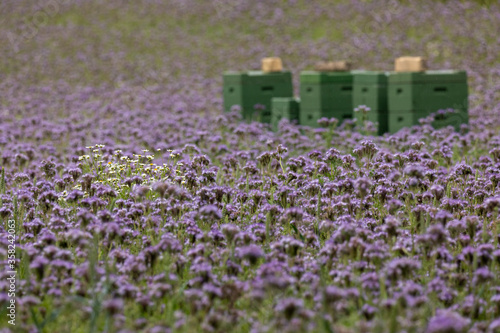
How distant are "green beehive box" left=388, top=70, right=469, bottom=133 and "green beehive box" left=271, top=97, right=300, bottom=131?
210cm

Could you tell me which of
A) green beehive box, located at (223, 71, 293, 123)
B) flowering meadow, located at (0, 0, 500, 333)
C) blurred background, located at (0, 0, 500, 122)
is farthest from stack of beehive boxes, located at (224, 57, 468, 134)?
blurred background, located at (0, 0, 500, 122)

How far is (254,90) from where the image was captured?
13.5 m

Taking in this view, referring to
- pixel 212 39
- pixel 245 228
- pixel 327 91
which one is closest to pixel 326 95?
pixel 327 91

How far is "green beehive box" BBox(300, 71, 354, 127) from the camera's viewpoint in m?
12.3

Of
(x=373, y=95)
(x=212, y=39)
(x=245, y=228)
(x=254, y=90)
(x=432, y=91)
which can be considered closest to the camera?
(x=245, y=228)

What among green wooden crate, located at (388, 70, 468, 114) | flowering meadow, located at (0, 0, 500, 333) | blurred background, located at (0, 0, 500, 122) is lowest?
flowering meadow, located at (0, 0, 500, 333)

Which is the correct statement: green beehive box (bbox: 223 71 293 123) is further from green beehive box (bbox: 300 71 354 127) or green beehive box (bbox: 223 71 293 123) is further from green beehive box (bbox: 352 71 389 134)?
green beehive box (bbox: 352 71 389 134)

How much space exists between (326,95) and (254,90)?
182cm

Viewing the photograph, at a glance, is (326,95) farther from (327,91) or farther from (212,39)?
(212,39)

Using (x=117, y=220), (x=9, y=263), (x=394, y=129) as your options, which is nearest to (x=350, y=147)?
(x=394, y=129)

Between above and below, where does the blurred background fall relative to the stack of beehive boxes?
above

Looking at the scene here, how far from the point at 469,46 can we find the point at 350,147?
13600 millimetres

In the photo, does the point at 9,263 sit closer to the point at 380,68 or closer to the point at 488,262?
the point at 488,262

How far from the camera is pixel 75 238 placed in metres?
4.51
